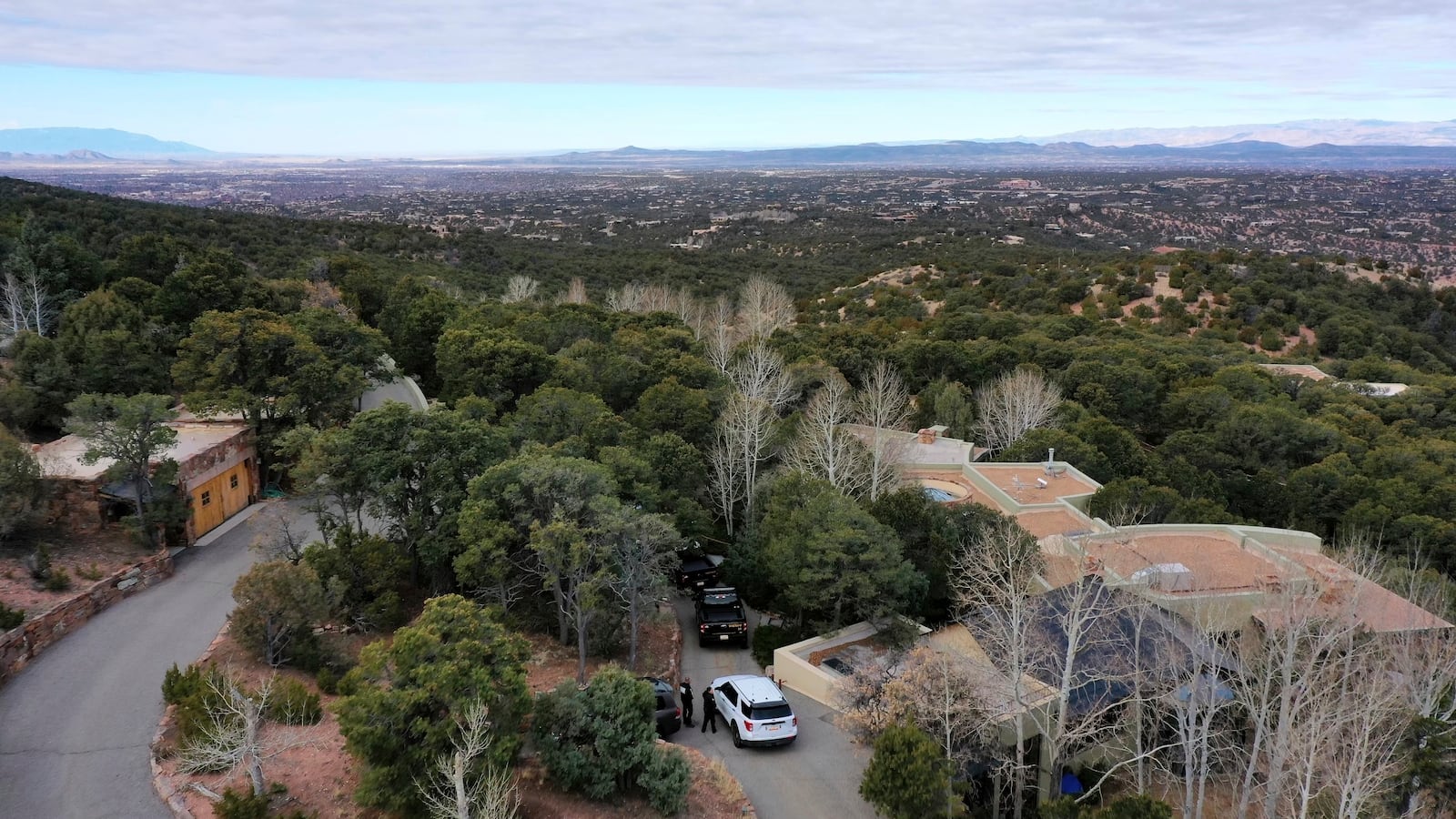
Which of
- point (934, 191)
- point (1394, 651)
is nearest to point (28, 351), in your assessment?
point (1394, 651)

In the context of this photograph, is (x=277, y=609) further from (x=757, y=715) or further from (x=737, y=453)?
(x=737, y=453)

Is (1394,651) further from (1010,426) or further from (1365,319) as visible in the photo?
(1365,319)

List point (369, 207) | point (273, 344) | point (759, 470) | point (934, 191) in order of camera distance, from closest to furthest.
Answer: point (273, 344) → point (759, 470) → point (369, 207) → point (934, 191)

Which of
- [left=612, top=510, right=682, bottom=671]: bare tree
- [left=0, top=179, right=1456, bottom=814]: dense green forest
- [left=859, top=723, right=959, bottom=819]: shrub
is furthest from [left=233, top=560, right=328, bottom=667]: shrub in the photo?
[left=859, top=723, right=959, bottom=819]: shrub

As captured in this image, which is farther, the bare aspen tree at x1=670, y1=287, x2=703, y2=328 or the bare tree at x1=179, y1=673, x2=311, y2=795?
the bare aspen tree at x1=670, y1=287, x2=703, y2=328

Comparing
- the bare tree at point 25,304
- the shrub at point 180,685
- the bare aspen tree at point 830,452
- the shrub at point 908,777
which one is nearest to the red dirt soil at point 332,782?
the shrub at point 180,685

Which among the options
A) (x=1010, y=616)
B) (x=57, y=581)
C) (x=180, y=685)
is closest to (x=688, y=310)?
(x=57, y=581)

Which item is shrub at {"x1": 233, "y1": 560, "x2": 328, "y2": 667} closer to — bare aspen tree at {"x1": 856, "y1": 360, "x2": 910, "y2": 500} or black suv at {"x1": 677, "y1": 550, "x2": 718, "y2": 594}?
black suv at {"x1": 677, "y1": 550, "x2": 718, "y2": 594}
